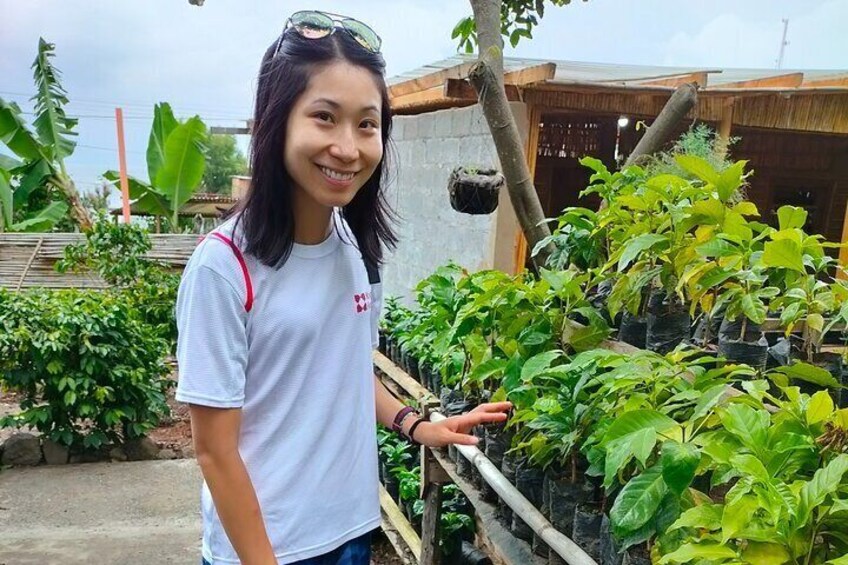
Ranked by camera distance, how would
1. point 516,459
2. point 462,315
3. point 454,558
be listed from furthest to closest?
point 454,558, point 462,315, point 516,459

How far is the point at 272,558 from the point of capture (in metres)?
1.07

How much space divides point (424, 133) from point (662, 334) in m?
3.79

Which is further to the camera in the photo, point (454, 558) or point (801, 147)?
point (801, 147)

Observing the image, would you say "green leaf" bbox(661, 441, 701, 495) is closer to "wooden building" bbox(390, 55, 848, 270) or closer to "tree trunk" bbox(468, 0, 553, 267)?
"tree trunk" bbox(468, 0, 553, 267)

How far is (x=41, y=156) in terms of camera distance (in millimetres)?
7223

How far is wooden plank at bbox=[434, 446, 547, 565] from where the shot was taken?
5.40 ft

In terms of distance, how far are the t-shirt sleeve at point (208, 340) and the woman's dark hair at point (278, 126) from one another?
0.09 m

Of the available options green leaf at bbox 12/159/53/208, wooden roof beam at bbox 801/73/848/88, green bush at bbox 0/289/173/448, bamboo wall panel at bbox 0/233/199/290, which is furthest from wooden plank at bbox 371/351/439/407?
green leaf at bbox 12/159/53/208

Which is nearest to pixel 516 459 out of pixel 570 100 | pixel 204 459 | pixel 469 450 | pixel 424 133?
pixel 469 450

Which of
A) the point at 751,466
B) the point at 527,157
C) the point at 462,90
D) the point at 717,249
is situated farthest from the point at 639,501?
the point at 527,157

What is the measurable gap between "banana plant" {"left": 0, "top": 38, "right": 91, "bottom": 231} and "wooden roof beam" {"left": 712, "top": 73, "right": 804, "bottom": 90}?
21.5 feet

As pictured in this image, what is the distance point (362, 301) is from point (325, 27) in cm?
48

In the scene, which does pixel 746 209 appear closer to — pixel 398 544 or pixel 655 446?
pixel 655 446

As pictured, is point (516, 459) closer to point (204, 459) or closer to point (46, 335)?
point (204, 459)
